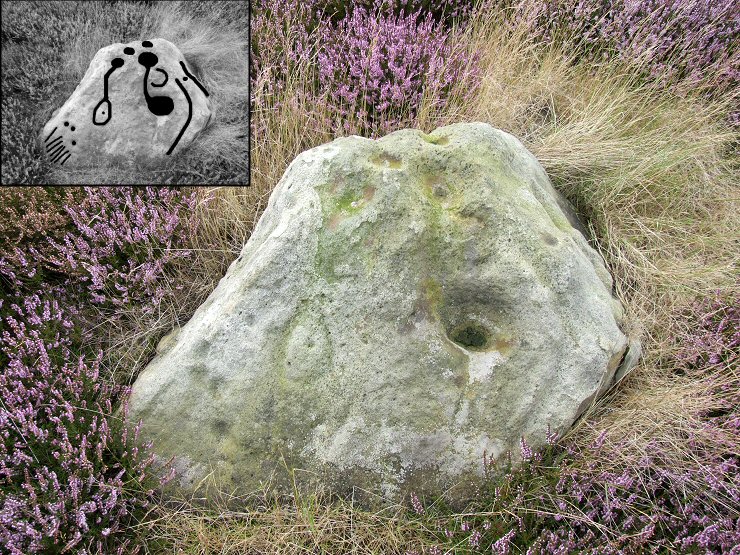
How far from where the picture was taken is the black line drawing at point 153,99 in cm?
304

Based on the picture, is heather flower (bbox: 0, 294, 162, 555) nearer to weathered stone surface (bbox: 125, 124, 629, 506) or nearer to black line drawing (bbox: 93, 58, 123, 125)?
weathered stone surface (bbox: 125, 124, 629, 506)

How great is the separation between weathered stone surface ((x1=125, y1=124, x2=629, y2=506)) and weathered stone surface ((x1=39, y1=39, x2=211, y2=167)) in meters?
1.19

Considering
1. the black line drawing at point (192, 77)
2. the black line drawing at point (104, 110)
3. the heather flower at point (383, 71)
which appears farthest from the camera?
the heather flower at point (383, 71)

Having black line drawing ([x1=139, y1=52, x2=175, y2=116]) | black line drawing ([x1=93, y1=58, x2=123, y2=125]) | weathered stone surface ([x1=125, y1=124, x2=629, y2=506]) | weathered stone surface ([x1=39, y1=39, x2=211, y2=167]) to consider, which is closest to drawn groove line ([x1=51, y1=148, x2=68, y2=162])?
weathered stone surface ([x1=39, y1=39, x2=211, y2=167])

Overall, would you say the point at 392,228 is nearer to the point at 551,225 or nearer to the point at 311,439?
the point at 551,225

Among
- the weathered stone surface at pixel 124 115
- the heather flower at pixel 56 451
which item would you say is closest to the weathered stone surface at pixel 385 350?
the heather flower at pixel 56 451

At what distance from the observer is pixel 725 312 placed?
2797mm

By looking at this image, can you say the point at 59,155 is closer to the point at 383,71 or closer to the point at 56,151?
the point at 56,151

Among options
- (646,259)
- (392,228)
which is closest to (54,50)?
(392,228)

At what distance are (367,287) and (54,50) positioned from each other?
2647mm

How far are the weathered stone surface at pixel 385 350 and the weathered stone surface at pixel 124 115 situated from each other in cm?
119

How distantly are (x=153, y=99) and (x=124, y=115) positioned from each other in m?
0.17

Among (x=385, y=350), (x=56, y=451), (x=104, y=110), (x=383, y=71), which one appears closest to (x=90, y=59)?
(x=104, y=110)

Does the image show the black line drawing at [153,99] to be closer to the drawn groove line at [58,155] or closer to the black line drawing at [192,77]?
the black line drawing at [192,77]
